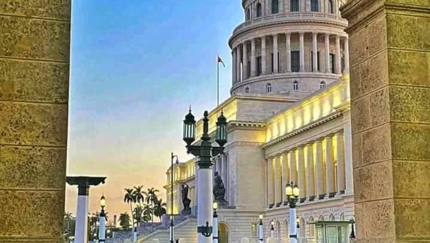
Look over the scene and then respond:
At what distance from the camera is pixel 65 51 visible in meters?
5.91

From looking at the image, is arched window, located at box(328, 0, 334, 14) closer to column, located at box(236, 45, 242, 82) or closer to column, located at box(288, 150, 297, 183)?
column, located at box(236, 45, 242, 82)

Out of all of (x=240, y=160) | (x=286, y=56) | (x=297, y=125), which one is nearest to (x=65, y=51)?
(x=297, y=125)

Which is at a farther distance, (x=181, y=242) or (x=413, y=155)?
(x=181, y=242)

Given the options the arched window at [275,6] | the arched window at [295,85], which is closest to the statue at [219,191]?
the arched window at [295,85]

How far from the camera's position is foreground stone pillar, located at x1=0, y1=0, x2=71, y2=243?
18.1 ft

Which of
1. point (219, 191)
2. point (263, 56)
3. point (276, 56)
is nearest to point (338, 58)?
point (276, 56)

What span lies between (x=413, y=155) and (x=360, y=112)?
944mm

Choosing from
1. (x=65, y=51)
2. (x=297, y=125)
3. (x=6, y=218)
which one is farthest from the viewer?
(x=297, y=125)

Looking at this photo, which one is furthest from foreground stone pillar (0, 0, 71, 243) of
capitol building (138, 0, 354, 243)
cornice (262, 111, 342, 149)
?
cornice (262, 111, 342, 149)

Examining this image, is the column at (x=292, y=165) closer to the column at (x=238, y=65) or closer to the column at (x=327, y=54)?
the column at (x=327, y=54)

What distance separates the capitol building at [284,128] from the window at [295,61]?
0.11m

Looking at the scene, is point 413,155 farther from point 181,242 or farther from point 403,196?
point 181,242

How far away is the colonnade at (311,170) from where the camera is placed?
46906mm

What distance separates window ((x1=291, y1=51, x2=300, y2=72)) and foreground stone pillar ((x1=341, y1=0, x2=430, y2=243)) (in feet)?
208
